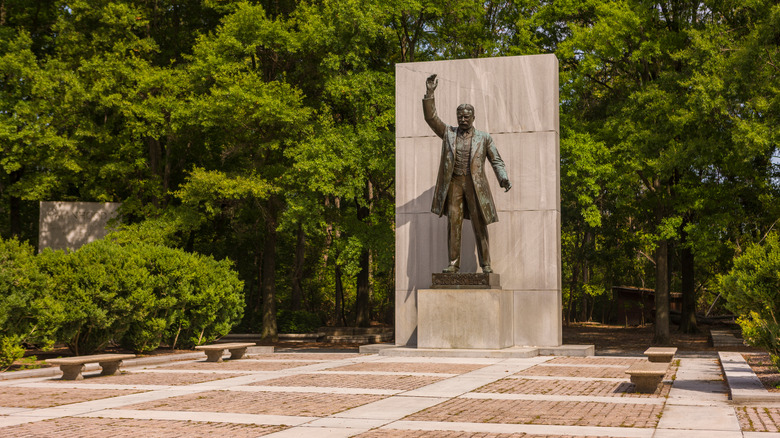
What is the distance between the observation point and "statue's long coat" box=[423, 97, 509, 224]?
1675 cm

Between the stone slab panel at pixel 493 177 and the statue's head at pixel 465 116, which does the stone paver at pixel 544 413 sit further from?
the stone slab panel at pixel 493 177

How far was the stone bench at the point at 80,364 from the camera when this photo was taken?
12844 mm

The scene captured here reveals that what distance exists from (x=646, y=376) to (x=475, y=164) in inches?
286

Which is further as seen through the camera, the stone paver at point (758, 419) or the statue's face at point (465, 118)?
the statue's face at point (465, 118)

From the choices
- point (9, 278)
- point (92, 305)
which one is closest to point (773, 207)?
point (92, 305)

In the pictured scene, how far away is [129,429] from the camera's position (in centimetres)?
815

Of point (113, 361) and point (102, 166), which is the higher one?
point (102, 166)

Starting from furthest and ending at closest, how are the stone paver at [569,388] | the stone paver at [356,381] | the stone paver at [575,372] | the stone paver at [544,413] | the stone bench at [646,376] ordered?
the stone paver at [575,372] → the stone paver at [356,381] → the stone paver at [569,388] → the stone bench at [646,376] → the stone paver at [544,413]

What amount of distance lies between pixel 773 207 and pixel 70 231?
21777 mm

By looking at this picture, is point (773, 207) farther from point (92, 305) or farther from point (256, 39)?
point (92, 305)

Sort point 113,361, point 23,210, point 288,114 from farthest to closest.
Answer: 1. point 23,210
2. point 288,114
3. point 113,361

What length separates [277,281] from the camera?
3994 cm

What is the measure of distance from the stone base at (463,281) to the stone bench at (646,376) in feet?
19.7

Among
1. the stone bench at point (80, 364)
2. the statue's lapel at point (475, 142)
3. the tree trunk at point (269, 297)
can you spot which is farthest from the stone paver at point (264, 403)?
the tree trunk at point (269, 297)
